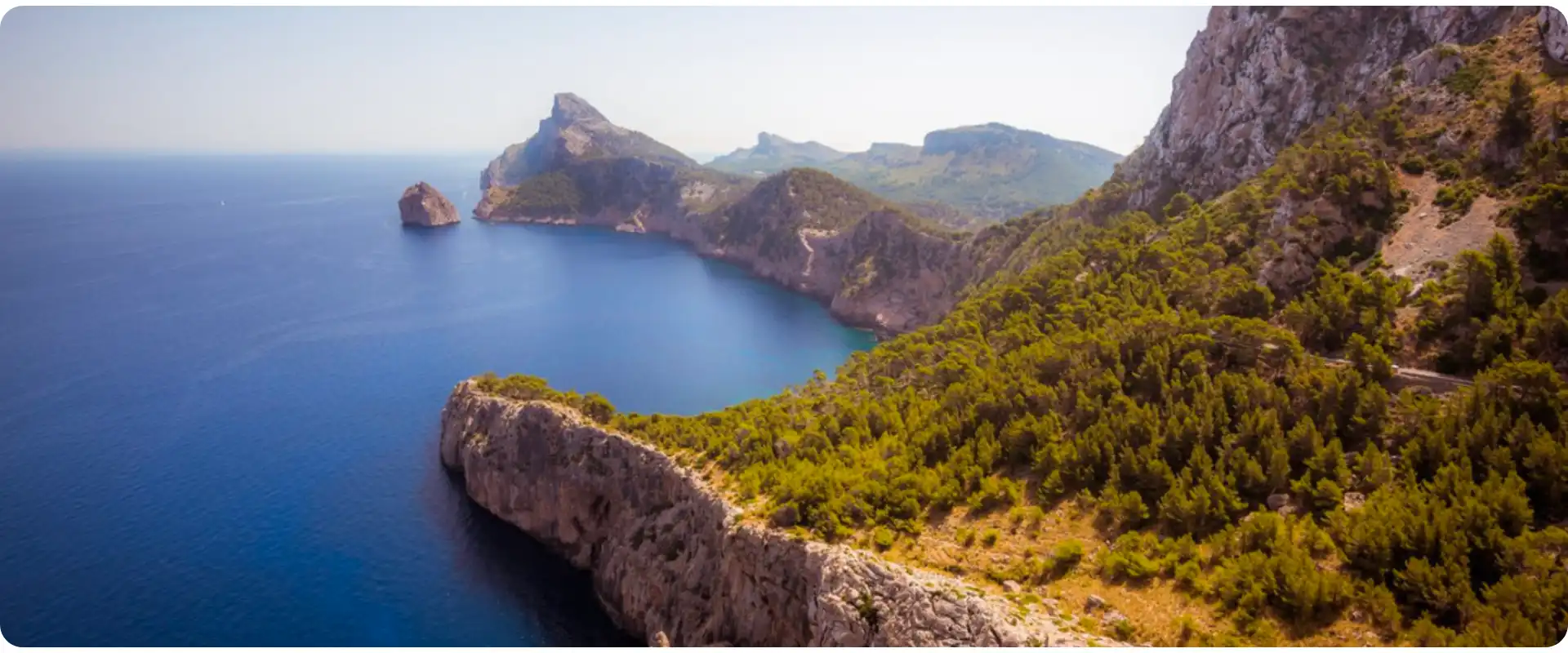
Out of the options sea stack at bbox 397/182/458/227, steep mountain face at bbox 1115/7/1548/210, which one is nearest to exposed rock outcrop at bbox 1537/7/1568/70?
steep mountain face at bbox 1115/7/1548/210

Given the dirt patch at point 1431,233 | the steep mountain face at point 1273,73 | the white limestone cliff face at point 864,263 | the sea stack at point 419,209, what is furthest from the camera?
the sea stack at point 419,209

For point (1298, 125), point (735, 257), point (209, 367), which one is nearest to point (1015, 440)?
point (1298, 125)

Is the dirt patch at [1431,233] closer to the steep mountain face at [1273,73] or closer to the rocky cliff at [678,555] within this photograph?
the steep mountain face at [1273,73]

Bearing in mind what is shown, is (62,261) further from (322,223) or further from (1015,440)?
(1015,440)

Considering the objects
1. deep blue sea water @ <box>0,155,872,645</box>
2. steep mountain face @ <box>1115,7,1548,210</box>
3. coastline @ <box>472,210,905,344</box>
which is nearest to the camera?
deep blue sea water @ <box>0,155,872,645</box>

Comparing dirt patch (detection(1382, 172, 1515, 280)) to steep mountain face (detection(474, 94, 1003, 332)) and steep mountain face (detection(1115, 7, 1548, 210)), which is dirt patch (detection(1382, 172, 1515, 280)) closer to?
steep mountain face (detection(1115, 7, 1548, 210))

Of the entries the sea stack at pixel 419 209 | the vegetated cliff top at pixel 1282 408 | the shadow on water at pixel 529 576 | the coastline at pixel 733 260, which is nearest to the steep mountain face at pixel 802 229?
the coastline at pixel 733 260
